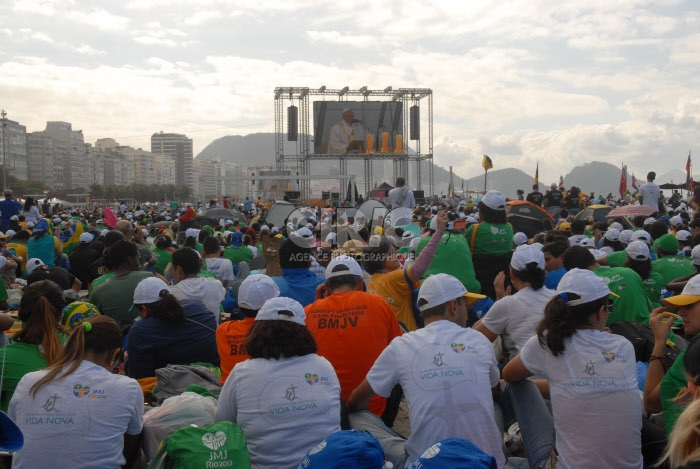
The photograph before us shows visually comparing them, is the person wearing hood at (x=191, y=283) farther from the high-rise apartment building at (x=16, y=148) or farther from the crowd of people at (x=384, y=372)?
the high-rise apartment building at (x=16, y=148)

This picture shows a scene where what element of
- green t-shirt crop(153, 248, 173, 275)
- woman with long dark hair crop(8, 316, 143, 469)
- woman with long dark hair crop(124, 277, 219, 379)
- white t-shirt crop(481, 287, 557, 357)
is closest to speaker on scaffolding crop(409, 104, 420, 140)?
green t-shirt crop(153, 248, 173, 275)

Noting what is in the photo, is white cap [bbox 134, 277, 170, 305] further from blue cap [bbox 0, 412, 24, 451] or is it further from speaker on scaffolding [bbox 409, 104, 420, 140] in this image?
speaker on scaffolding [bbox 409, 104, 420, 140]

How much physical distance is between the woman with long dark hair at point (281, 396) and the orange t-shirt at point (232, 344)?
2.83ft

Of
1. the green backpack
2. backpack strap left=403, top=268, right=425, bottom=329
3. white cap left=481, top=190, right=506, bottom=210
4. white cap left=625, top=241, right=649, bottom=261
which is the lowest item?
the green backpack

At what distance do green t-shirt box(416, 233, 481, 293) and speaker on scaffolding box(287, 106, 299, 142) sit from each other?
34.0 metres

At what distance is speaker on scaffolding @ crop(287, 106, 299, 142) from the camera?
130 ft

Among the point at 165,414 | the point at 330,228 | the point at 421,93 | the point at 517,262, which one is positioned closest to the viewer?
the point at 165,414

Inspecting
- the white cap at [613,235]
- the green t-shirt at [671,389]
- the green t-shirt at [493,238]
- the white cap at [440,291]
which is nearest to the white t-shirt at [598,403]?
the green t-shirt at [671,389]

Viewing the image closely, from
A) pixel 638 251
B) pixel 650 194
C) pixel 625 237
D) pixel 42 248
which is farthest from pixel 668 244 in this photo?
pixel 42 248

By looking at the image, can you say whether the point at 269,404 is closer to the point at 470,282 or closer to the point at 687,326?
the point at 687,326

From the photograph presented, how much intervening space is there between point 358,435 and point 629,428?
5.34ft

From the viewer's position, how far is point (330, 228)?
12898 millimetres

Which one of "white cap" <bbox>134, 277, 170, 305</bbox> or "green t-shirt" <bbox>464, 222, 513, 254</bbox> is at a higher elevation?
"green t-shirt" <bbox>464, 222, 513, 254</bbox>

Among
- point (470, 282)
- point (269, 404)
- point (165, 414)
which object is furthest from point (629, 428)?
point (470, 282)
